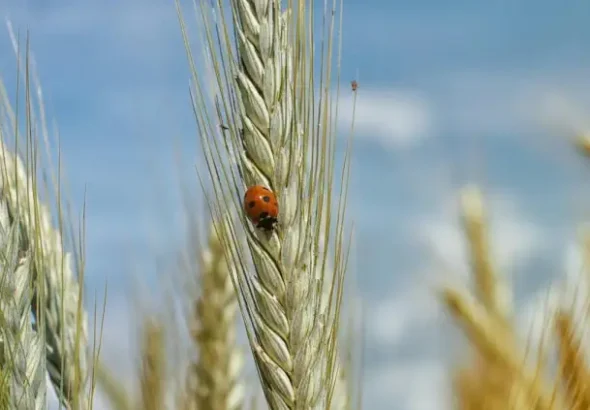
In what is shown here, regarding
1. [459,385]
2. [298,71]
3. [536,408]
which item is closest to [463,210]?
[459,385]

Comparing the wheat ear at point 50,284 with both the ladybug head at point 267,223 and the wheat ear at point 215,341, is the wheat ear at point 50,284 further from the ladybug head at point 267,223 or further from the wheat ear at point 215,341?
the wheat ear at point 215,341

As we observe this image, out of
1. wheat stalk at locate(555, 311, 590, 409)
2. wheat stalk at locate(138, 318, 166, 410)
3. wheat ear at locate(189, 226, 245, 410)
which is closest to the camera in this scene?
wheat stalk at locate(555, 311, 590, 409)

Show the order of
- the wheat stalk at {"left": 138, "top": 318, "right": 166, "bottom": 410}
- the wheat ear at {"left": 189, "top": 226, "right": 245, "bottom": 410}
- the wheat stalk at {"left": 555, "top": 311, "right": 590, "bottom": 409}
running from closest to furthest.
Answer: the wheat stalk at {"left": 555, "top": 311, "right": 590, "bottom": 409}
the wheat stalk at {"left": 138, "top": 318, "right": 166, "bottom": 410}
the wheat ear at {"left": 189, "top": 226, "right": 245, "bottom": 410}

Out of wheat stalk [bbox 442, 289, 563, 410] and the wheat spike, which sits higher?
the wheat spike

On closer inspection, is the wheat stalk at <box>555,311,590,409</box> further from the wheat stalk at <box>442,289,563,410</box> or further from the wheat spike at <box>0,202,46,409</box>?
the wheat spike at <box>0,202,46,409</box>

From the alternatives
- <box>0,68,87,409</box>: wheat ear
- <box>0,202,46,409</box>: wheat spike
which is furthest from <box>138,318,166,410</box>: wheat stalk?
<box>0,202,46,409</box>: wheat spike

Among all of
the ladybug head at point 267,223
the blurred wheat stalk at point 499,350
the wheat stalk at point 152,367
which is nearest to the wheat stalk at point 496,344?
the blurred wheat stalk at point 499,350

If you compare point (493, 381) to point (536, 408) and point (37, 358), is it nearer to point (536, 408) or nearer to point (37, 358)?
point (536, 408)
